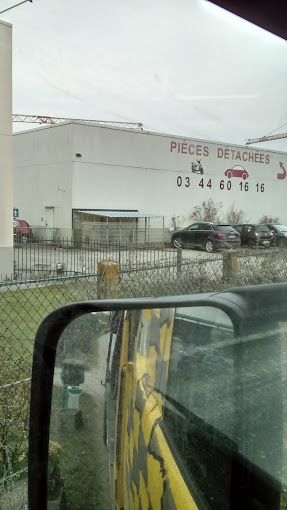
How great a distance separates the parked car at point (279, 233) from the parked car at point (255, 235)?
0.06m

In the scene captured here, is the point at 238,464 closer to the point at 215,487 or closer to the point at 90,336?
the point at 215,487

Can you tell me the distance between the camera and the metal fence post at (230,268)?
4453mm

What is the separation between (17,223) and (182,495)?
32.1 ft

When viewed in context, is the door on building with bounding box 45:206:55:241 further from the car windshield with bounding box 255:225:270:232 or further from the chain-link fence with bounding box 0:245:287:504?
the chain-link fence with bounding box 0:245:287:504

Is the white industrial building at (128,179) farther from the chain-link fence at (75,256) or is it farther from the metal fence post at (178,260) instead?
the metal fence post at (178,260)

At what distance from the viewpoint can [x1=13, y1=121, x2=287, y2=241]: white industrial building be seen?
7289 mm

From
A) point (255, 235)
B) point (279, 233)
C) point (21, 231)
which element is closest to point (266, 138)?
point (255, 235)

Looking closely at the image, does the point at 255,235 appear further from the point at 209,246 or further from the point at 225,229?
the point at 209,246

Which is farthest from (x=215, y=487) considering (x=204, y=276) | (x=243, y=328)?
(x=204, y=276)

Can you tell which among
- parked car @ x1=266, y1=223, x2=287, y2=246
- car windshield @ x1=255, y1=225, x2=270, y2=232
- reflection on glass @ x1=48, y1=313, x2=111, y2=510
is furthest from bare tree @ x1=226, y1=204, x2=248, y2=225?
reflection on glass @ x1=48, y1=313, x2=111, y2=510

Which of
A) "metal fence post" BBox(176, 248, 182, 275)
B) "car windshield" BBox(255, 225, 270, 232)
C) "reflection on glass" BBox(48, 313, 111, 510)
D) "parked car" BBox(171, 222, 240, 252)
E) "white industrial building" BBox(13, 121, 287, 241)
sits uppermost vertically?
"white industrial building" BBox(13, 121, 287, 241)

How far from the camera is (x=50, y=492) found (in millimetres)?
1397

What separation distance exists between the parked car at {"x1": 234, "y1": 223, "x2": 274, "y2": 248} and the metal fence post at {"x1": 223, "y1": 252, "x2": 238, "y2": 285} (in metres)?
1.07

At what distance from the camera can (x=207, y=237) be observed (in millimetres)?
6508
